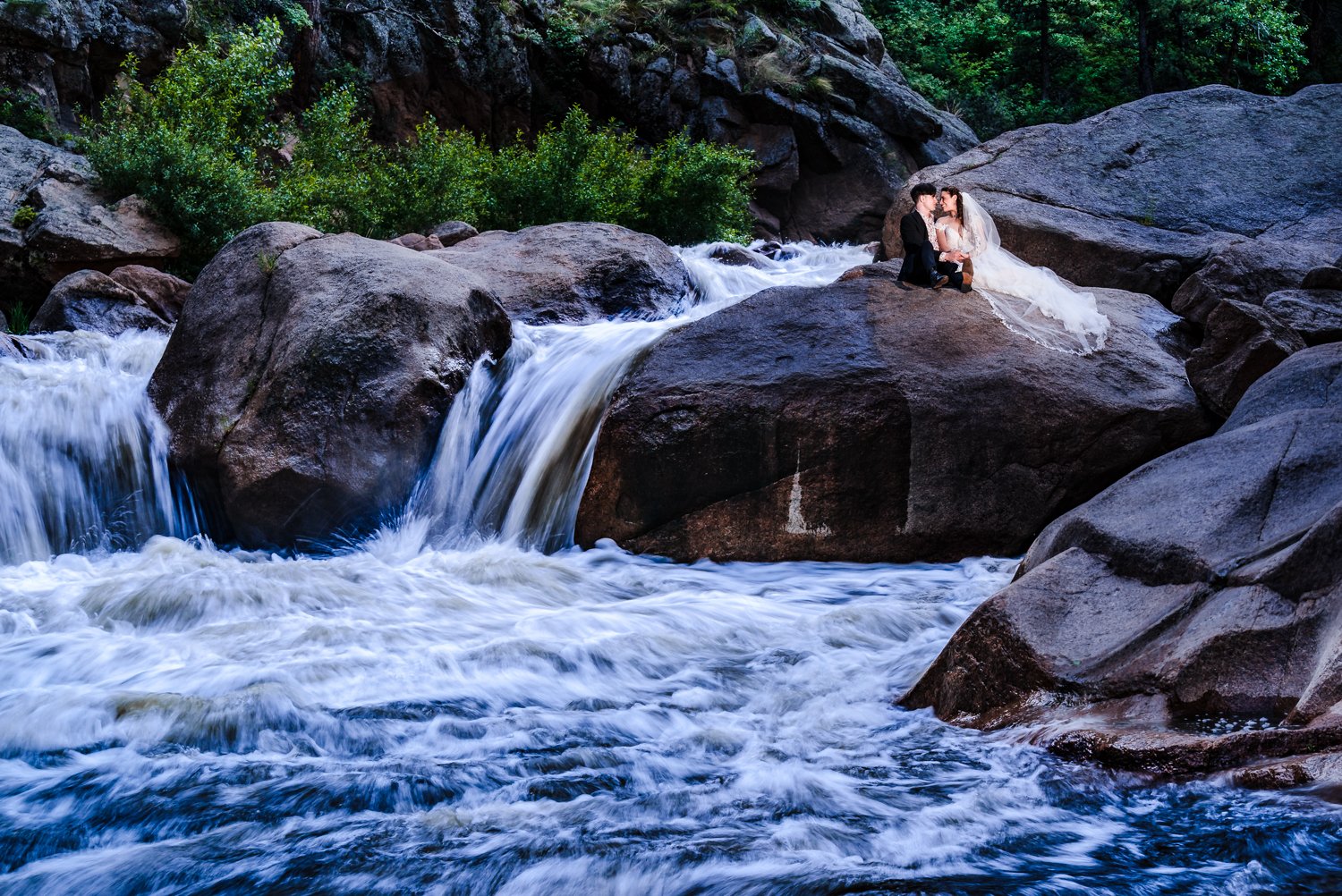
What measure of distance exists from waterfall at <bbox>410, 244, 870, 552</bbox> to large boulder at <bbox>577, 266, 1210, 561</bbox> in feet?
1.34

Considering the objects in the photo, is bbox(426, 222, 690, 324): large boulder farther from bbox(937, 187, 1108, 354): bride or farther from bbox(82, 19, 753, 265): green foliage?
bbox(937, 187, 1108, 354): bride

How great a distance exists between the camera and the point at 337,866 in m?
3.25

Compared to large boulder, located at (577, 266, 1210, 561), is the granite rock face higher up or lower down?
higher up

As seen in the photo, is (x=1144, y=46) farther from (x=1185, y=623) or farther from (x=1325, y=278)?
(x=1185, y=623)

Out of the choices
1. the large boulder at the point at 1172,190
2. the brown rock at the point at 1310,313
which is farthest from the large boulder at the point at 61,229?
the brown rock at the point at 1310,313

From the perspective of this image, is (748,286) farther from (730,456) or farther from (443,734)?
(443,734)

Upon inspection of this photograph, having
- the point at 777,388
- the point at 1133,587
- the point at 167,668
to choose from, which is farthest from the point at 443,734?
the point at 777,388

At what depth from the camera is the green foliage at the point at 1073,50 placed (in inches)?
1008

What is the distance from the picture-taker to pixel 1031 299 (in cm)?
850

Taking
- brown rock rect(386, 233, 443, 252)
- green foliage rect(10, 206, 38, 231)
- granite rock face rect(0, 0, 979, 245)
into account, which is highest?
granite rock face rect(0, 0, 979, 245)

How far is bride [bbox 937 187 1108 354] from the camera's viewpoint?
26.5ft

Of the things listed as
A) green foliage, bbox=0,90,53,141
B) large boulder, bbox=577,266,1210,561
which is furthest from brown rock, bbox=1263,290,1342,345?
green foliage, bbox=0,90,53,141

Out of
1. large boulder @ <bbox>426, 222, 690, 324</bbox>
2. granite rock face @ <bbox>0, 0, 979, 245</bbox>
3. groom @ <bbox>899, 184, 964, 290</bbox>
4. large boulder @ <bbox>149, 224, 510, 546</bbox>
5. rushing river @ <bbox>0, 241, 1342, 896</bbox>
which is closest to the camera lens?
rushing river @ <bbox>0, 241, 1342, 896</bbox>

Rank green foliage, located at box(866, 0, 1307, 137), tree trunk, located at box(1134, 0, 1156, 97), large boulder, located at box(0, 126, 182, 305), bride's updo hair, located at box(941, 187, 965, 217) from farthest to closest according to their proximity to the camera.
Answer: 1. tree trunk, located at box(1134, 0, 1156, 97)
2. green foliage, located at box(866, 0, 1307, 137)
3. large boulder, located at box(0, 126, 182, 305)
4. bride's updo hair, located at box(941, 187, 965, 217)
